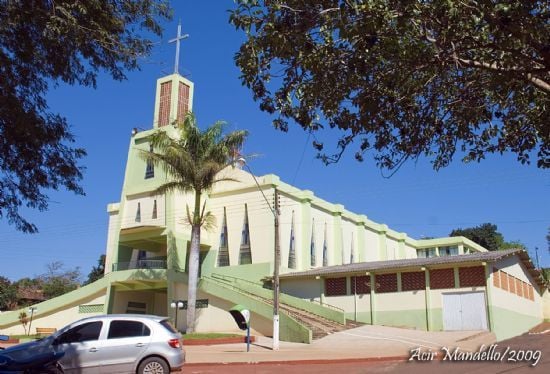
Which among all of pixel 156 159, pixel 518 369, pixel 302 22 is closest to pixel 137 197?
pixel 156 159

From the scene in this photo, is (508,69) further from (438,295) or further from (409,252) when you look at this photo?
(409,252)

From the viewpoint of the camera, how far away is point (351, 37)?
677 cm

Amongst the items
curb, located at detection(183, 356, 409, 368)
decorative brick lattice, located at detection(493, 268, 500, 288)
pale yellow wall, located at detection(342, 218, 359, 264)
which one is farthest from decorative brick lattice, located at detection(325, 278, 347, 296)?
curb, located at detection(183, 356, 409, 368)

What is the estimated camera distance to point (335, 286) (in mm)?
33781

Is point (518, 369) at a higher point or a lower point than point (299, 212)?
lower

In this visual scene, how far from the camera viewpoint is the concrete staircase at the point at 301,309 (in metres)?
27.6

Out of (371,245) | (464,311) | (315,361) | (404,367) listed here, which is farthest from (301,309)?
(371,245)

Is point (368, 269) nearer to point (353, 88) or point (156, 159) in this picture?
point (156, 159)

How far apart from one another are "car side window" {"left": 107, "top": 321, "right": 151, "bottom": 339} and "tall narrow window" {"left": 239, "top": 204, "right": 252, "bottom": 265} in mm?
26297

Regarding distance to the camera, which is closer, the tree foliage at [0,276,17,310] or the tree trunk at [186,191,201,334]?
the tree trunk at [186,191,201,334]

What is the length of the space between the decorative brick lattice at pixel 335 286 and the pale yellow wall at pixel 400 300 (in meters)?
2.40

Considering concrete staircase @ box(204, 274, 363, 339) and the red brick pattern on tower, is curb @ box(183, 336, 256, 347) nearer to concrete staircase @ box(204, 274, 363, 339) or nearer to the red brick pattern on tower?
concrete staircase @ box(204, 274, 363, 339)

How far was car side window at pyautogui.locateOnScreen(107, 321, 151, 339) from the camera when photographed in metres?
11.9

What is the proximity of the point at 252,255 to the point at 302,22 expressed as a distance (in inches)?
1239
